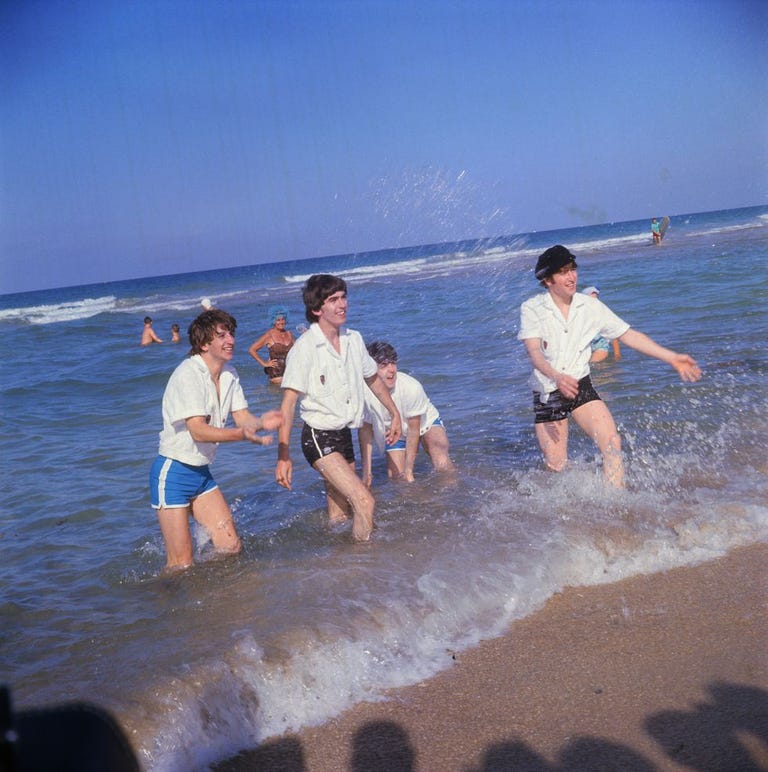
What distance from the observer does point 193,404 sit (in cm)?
484

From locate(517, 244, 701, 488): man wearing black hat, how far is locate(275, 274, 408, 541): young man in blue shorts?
1.18 meters

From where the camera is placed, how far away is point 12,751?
3.52 ft

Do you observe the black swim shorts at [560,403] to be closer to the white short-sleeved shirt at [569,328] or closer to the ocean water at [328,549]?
the white short-sleeved shirt at [569,328]

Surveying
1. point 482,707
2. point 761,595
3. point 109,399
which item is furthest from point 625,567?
point 109,399

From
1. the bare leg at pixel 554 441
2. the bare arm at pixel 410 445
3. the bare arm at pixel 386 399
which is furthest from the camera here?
the bare arm at pixel 410 445

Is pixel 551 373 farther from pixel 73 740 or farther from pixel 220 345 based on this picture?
pixel 73 740

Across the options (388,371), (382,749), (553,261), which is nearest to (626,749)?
(382,749)

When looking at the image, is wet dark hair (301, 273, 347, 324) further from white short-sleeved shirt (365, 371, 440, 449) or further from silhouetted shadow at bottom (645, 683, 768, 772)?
silhouetted shadow at bottom (645, 683, 768, 772)

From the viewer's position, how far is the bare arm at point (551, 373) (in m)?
5.14

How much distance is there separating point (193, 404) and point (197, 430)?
0.16 m

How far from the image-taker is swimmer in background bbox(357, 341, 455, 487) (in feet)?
20.7

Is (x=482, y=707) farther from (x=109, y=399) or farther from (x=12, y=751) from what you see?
(x=109, y=399)

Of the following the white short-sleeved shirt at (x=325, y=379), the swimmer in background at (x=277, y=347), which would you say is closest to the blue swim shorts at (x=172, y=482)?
the white short-sleeved shirt at (x=325, y=379)

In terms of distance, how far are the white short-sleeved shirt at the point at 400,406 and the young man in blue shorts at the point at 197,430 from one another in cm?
141
